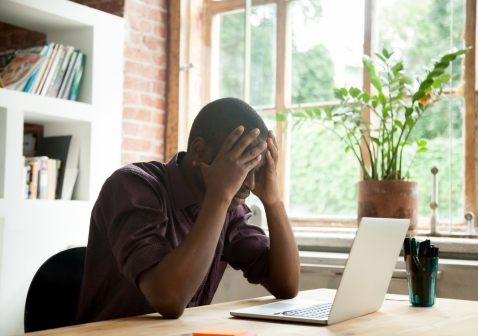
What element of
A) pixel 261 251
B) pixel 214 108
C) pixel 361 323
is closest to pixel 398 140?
pixel 261 251

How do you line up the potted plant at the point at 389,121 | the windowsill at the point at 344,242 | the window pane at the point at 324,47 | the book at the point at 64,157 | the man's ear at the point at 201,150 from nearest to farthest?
the man's ear at the point at 201,150 < the windowsill at the point at 344,242 < the potted plant at the point at 389,121 < the book at the point at 64,157 < the window pane at the point at 324,47

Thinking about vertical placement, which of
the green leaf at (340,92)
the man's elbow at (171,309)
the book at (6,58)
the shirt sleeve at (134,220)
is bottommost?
the man's elbow at (171,309)

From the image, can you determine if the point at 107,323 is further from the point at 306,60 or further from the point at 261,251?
the point at 306,60

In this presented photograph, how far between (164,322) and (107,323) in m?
0.12

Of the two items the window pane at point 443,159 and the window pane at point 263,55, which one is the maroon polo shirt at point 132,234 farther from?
the window pane at point 263,55

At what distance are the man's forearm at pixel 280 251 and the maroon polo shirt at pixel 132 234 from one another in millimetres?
154

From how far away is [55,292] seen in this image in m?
1.82

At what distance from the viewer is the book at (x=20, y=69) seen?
10.9 ft

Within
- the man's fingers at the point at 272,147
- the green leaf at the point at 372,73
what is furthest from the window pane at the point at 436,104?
the man's fingers at the point at 272,147

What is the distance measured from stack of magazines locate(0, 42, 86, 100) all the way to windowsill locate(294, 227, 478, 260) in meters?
1.32

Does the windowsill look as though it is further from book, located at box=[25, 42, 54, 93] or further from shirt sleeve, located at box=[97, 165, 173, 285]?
shirt sleeve, located at box=[97, 165, 173, 285]

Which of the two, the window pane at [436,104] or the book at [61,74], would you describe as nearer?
the window pane at [436,104]

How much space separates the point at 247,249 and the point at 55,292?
591 mm

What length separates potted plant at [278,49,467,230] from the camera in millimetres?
3055
